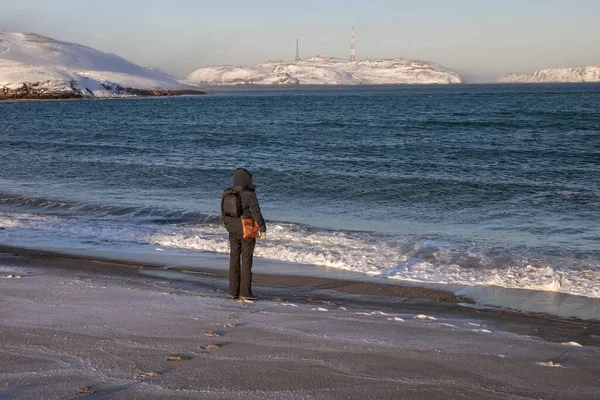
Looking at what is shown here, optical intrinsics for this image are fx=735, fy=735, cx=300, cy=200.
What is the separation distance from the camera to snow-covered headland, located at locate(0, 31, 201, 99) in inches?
3957

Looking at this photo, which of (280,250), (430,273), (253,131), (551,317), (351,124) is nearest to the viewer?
(551,317)

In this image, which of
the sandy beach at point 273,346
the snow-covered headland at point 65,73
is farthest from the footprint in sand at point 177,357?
the snow-covered headland at point 65,73

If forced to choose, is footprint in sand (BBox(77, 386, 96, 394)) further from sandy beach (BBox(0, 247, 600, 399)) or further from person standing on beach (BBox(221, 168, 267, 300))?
person standing on beach (BBox(221, 168, 267, 300))

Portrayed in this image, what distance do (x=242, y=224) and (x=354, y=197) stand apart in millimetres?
9871

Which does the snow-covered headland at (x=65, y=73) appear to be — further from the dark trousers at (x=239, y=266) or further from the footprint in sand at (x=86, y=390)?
the footprint in sand at (x=86, y=390)

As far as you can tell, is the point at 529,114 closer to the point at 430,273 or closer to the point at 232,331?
the point at 430,273

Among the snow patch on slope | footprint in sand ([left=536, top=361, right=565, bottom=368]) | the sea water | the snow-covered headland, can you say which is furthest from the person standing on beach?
the snow patch on slope

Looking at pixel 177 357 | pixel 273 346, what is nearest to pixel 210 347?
pixel 177 357

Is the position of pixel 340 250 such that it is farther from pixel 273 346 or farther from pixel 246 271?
pixel 273 346

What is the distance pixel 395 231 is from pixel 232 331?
751 cm

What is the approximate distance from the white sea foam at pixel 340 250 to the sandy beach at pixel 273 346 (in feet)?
4.89

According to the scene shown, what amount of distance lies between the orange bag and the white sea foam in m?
2.47

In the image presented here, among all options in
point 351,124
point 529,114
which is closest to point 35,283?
point 351,124

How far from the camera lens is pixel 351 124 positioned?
43.2m
